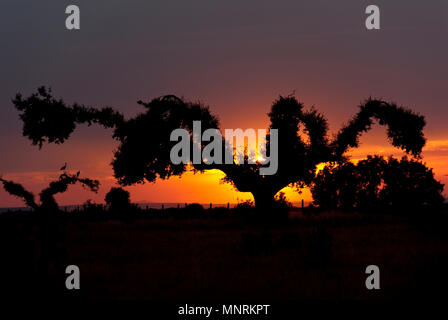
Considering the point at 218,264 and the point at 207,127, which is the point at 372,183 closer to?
the point at 207,127

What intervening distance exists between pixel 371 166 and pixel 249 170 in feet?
90.9

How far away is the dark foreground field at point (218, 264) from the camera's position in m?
13.6

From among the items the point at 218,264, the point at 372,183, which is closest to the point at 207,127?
the point at 218,264

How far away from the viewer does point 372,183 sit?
60.2 meters

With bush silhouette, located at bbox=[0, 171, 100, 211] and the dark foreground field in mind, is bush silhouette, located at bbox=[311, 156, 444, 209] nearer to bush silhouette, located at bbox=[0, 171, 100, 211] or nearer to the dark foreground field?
the dark foreground field

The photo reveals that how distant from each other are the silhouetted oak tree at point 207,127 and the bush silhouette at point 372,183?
16506 mm

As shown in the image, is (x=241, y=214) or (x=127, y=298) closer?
(x=127, y=298)

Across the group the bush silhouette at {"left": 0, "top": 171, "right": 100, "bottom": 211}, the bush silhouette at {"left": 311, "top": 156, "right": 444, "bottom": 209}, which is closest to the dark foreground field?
the bush silhouette at {"left": 0, "top": 171, "right": 100, "bottom": 211}

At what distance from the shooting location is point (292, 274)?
17453 mm

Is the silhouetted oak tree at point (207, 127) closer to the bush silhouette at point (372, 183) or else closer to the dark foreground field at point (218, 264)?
the dark foreground field at point (218, 264)

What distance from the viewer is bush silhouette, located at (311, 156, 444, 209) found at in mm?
54000

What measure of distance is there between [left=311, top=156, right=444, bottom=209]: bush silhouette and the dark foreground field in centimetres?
2288
